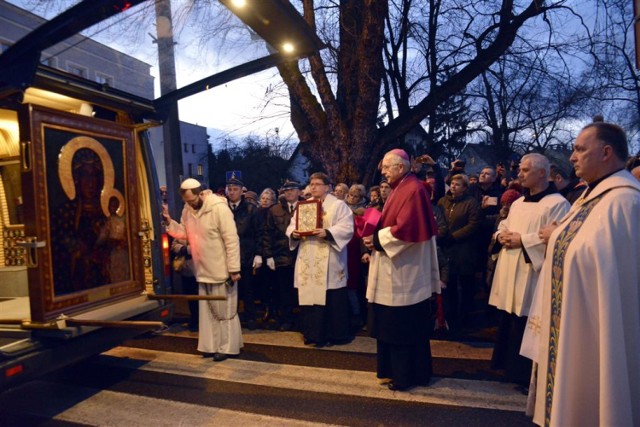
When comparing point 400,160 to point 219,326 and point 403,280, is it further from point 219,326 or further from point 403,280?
point 219,326

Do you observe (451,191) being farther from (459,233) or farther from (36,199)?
(36,199)

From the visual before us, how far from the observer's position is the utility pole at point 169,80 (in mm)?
8305

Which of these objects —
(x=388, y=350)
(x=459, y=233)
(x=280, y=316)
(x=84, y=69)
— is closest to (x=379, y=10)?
(x=459, y=233)

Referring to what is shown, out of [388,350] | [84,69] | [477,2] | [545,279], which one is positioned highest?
[84,69]

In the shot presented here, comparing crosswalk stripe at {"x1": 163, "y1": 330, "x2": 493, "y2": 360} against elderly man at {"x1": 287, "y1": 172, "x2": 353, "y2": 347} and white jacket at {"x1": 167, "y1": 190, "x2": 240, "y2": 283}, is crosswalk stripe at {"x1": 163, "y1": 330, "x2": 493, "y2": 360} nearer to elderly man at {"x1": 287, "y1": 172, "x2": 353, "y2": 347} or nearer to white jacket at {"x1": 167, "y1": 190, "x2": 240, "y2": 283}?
elderly man at {"x1": 287, "y1": 172, "x2": 353, "y2": 347}

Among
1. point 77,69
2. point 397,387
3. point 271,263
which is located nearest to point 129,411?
point 397,387

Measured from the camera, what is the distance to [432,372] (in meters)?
5.00

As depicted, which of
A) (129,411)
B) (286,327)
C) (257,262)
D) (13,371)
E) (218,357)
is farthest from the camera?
(257,262)

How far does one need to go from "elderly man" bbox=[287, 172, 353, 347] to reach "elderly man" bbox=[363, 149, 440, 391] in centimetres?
141

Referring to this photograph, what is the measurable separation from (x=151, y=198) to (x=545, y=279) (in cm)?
400

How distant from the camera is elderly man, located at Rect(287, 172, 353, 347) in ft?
20.1

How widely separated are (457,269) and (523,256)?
2156 mm

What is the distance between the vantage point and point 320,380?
4.89 m

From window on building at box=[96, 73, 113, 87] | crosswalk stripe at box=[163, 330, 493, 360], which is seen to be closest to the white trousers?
crosswalk stripe at box=[163, 330, 493, 360]
